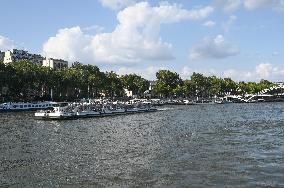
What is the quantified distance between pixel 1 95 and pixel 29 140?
341 ft

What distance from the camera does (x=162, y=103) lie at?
192750 mm

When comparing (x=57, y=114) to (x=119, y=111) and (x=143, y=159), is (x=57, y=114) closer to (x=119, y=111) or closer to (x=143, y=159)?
(x=119, y=111)

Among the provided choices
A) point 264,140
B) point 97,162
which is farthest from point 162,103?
point 97,162

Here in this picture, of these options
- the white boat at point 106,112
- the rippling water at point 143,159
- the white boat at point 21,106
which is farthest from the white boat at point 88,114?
the rippling water at point 143,159

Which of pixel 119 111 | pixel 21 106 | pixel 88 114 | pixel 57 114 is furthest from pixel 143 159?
pixel 21 106

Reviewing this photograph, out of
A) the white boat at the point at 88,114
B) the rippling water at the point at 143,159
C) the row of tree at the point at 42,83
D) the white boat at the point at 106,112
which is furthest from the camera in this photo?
the row of tree at the point at 42,83

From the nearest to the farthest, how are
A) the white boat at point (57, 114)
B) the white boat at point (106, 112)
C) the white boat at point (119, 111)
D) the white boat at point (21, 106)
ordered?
the white boat at point (57, 114), the white boat at point (106, 112), the white boat at point (119, 111), the white boat at point (21, 106)

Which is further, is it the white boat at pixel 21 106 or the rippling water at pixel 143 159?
the white boat at pixel 21 106

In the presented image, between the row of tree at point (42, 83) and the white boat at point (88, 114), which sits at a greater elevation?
the row of tree at point (42, 83)

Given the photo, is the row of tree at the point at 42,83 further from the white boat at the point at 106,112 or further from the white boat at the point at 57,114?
the white boat at the point at 57,114

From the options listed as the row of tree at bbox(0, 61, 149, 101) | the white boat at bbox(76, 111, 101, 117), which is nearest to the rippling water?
the white boat at bbox(76, 111, 101, 117)

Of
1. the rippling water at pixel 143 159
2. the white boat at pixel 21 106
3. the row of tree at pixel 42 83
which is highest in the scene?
the row of tree at pixel 42 83

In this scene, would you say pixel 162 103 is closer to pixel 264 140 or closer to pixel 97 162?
pixel 264 140

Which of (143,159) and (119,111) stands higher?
(119,111)
